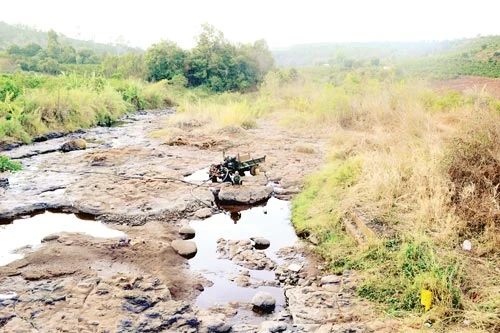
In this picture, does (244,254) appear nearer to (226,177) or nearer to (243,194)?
Answer: (243,194)

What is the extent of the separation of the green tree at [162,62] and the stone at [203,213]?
23.5 m

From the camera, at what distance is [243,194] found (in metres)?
7.76

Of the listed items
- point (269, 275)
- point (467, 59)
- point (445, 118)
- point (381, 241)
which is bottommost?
point (269, 275)

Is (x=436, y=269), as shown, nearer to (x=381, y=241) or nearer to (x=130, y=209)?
(x=381, y=241)

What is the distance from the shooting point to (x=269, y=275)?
5.27 metres

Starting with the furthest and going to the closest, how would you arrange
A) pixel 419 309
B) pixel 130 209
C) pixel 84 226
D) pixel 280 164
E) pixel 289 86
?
pixel 289 86 < pixel 280 164 < pixel 130 209 < pixel 84 226 < pixel 419 309

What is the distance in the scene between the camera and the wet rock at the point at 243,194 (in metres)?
7.69

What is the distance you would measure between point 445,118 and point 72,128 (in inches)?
482

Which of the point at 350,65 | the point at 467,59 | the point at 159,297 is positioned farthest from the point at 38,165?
the point at 350,65

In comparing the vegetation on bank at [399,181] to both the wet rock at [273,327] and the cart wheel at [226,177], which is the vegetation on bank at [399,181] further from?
the cart wheel at [226,177]

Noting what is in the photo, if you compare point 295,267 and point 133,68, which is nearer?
point 295,267

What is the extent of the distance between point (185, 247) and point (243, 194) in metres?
2.19

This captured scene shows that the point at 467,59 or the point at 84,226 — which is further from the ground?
the point at 467,59

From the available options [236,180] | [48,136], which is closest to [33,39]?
[48,136]
